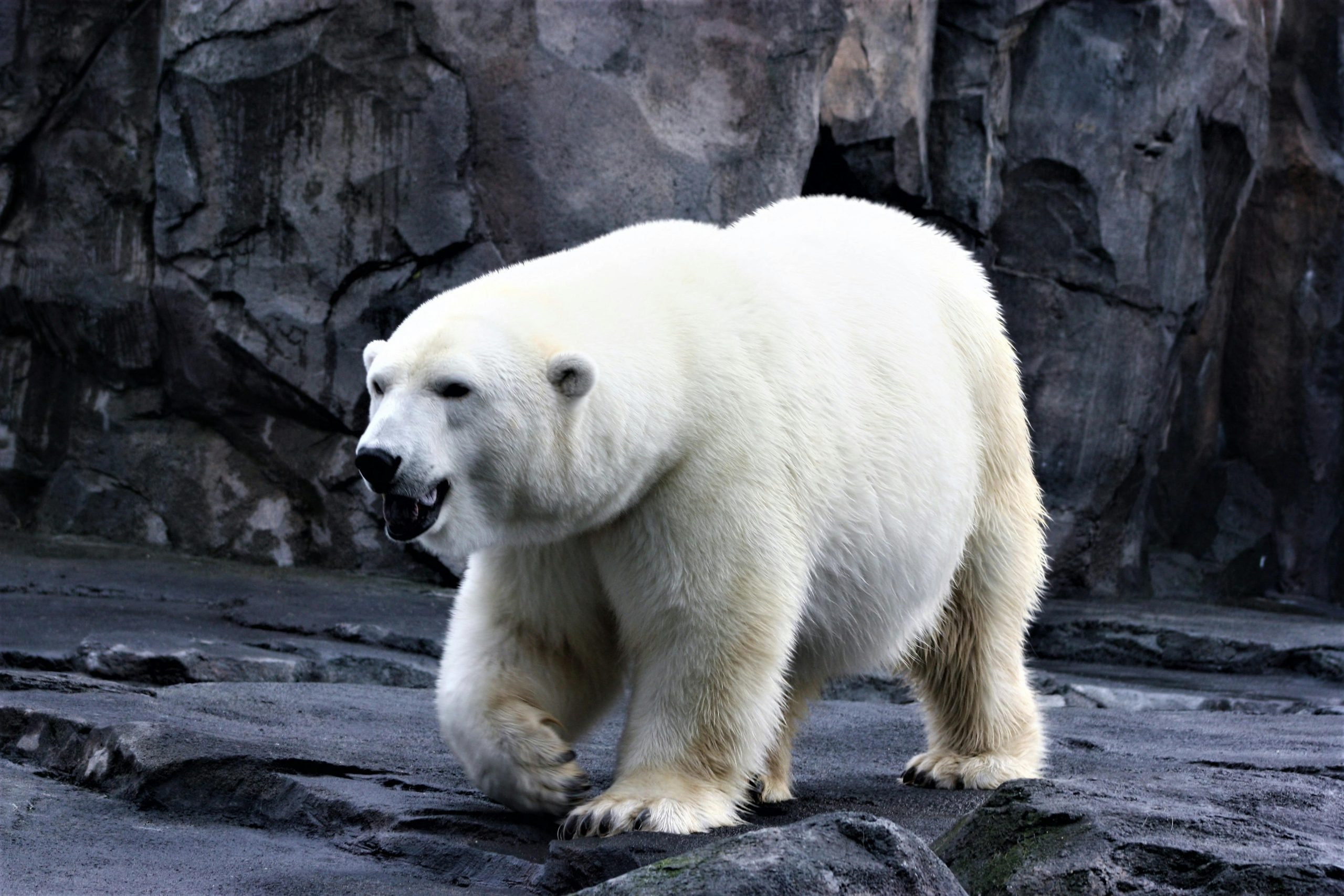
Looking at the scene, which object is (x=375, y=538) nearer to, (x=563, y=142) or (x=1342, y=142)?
(x=563, y=142)

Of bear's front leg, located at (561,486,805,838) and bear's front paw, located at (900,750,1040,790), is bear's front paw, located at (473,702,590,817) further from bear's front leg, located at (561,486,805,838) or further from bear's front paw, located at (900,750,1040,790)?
bear's front paw, located at (900,750,1040,790)

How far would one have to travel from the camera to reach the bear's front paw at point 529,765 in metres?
3.07

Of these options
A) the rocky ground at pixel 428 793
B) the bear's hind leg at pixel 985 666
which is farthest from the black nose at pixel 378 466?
the bear's hind leg at pixel 985 666

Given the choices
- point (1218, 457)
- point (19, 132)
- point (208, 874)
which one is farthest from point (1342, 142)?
point (208, 874)

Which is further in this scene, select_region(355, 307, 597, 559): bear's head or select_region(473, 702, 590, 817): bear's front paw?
select_region(473, 702, 590, 817): bear's front paw

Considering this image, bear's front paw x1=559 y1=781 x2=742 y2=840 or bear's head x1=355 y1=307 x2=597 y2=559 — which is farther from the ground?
bear's head x1=355 y1=307 x2=597 y2=559

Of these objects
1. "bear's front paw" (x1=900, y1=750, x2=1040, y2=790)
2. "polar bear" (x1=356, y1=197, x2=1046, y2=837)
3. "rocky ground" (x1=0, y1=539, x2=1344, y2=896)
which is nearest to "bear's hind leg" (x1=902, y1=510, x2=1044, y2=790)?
"bear's front paw" (x1=900, y1=750, x2=1040, y2=790)

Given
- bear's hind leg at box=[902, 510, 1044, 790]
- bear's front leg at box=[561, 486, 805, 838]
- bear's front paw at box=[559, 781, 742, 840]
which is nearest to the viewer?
bear's front paw at box=[559, 781, 742, 840]

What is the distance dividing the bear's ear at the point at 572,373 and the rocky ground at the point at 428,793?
0.87 meters

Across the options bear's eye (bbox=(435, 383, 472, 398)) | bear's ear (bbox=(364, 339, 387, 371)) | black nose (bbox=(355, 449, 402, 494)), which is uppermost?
bear's ear (bbox=(364, 339, 387, 371))

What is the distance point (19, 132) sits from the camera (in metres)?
8.74

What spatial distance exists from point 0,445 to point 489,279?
→ 6.65 meters

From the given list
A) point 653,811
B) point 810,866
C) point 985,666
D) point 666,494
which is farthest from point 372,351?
point 985,666

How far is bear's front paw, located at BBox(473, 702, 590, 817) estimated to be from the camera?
3074 millimetres
